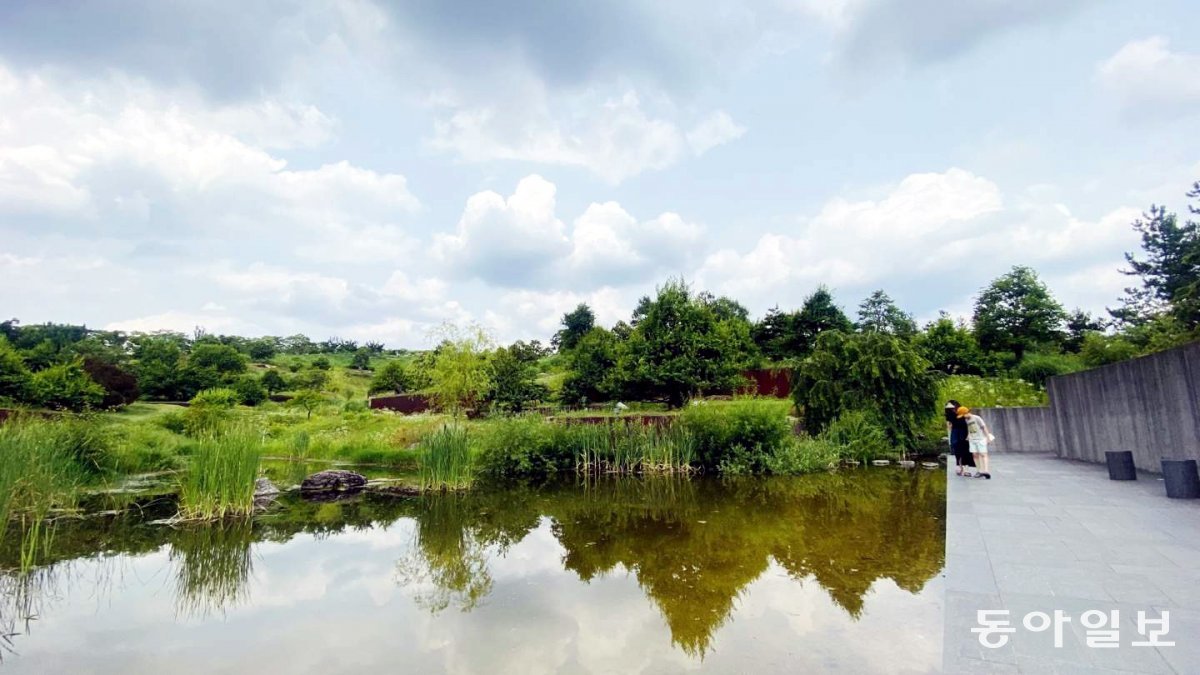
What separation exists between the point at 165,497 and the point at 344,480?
2987mm

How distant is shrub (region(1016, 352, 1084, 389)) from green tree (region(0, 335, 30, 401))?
3526cm

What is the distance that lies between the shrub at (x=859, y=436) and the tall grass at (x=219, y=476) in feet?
37.8

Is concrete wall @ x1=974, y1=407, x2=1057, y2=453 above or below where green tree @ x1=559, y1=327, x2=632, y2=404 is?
below

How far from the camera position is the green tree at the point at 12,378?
767 inches

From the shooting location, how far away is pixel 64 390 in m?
19.5

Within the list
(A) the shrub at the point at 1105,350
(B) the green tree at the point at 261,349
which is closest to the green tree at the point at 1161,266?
(A) the shrub at the point at 1105,350

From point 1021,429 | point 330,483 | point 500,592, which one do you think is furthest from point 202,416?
point 1021,429

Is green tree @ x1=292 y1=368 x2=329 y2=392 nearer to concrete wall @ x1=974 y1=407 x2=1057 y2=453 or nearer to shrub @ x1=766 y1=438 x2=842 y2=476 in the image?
shrub @ x1=766 y1=438 x2=842 y2=476

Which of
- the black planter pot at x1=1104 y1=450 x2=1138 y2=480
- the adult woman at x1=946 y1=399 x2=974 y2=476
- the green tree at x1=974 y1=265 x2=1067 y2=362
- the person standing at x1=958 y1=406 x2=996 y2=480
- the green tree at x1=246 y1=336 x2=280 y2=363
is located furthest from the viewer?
the green tree at x1=246 y1=336 x2=280 y2=363

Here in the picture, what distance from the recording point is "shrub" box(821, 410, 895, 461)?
13195mm

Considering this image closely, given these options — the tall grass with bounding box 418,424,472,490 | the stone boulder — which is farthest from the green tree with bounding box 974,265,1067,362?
the stone boulder

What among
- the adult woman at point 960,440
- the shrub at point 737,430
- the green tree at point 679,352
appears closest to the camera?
the adult woman at point 960,440

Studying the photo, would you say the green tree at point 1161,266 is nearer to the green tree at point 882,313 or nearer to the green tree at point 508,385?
the green tree at point 882,313

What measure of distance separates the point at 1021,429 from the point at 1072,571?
480 inches
